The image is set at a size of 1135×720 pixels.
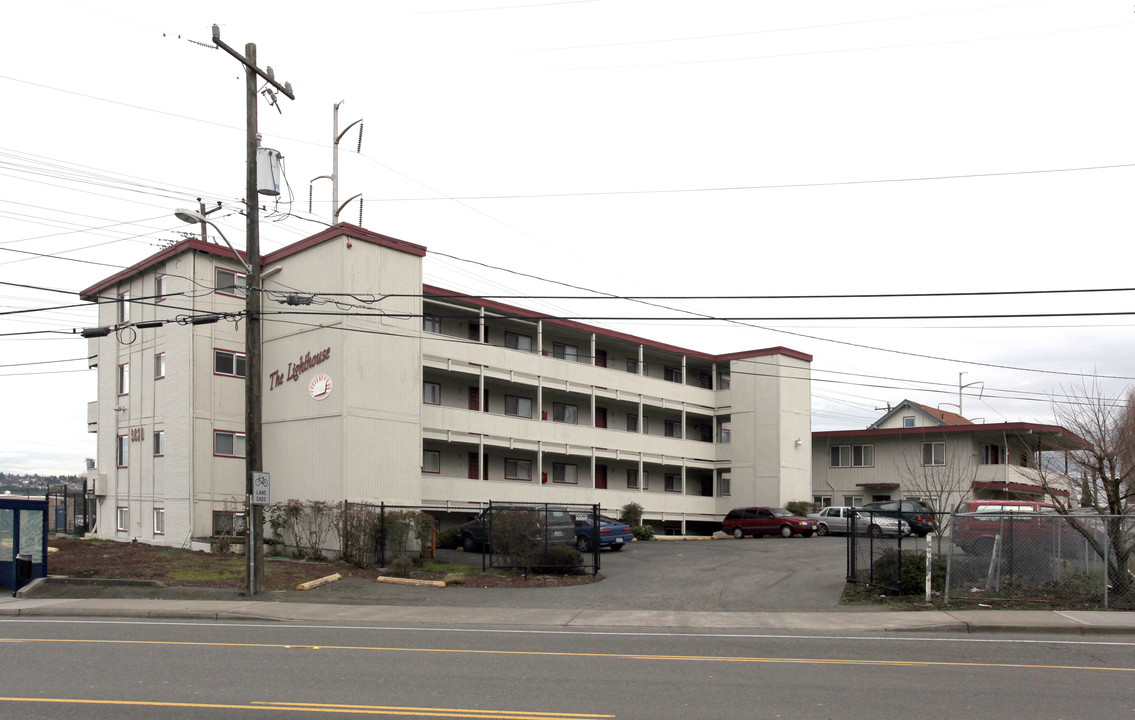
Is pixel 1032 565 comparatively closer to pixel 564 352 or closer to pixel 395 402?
pixel 395 402

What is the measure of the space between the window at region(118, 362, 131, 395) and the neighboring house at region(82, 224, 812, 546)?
0.13 meters

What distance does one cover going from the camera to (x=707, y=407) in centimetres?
4928

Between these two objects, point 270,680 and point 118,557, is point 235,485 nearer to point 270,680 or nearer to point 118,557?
point 118,557

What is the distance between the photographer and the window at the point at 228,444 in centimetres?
3183

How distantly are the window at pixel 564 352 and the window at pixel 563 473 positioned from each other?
4998 millimetres

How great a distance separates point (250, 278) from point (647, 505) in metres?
28.1

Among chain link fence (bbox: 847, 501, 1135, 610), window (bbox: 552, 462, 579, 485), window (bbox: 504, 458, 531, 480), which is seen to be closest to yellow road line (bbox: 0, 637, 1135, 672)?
chain link fence (bbox: 847, 501, 1135, 610)

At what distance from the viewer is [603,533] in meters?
32.3

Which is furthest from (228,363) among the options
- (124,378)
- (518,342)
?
(518,342)

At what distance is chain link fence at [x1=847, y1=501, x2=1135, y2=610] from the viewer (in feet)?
57.8

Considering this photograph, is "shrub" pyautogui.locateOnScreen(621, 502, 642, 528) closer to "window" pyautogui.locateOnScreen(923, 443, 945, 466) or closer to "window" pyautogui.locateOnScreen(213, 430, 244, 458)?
"window" pyautogui.locateOnScreen(213, 430, 244, 458)

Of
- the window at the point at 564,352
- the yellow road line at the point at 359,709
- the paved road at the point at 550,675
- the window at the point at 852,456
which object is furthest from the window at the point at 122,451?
the window at the point at 852,456

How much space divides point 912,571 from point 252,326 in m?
14.8

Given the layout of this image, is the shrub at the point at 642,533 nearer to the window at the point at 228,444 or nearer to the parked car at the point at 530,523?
the parked car at the point at 530,523
